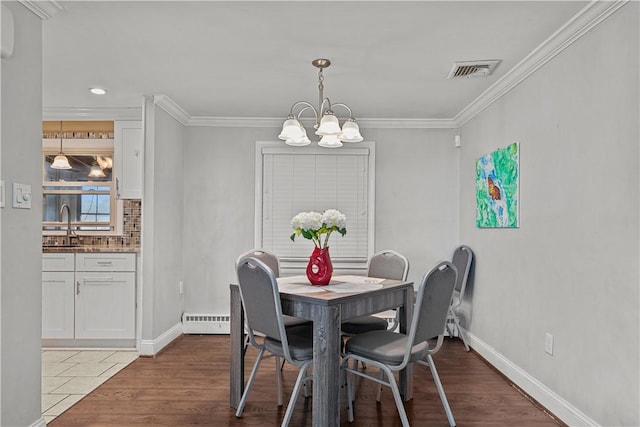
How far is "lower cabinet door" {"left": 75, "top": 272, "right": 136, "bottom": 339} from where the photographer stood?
4086 mm

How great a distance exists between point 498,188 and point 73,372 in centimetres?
370

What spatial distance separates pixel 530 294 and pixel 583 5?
5.92 ft

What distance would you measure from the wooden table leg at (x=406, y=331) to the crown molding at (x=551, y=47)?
1.72 meters

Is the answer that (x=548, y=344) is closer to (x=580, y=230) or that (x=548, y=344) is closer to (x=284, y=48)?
(x=580, y=230)

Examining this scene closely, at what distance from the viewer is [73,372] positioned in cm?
345

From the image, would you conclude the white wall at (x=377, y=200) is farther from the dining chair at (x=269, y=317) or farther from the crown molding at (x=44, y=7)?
the crown molding at (x=44, y=7)

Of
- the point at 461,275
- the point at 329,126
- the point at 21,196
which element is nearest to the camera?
the point at 21,196

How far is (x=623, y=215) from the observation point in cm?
208

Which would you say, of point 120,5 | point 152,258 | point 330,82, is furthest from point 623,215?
point 152,258

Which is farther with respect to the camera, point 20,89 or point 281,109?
point 281,109

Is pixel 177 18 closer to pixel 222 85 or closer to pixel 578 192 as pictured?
pixel 222 85

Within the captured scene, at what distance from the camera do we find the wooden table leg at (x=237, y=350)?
2.79 m

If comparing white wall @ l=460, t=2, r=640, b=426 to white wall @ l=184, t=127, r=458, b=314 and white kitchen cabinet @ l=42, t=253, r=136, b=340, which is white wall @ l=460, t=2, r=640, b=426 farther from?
white kitchen cabinet @ l=42, t=253, r=136, b=340

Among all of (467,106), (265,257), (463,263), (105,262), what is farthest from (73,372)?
(467,106)
